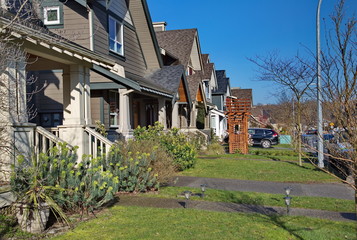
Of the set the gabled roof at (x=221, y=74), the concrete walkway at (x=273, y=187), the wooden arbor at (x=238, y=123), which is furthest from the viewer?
the gabled roof at (x=221, y=74)

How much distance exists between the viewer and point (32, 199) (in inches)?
224

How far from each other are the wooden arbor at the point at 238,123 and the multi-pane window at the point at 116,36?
8.81 m

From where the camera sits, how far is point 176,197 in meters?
8.77

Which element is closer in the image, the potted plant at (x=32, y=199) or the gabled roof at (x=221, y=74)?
→ the potted plant at (x=32, y=199)

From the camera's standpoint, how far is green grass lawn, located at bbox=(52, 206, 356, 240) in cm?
574

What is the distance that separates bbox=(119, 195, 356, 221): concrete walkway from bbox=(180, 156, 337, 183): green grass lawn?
438 centimetres

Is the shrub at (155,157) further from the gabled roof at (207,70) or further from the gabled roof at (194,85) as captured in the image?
the gabled roof at (207,70)

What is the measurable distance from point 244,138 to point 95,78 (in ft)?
36.9

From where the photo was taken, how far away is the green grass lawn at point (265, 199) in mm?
8211

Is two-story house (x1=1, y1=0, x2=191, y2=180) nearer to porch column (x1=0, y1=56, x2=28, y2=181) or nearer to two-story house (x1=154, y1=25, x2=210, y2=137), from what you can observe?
porch column (x1=0, y1=56, x2=28, y2=181)

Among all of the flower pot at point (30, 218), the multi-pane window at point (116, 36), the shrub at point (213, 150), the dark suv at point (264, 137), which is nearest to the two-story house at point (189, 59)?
the shrub at point (213, 150)

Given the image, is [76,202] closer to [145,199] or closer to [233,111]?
[145,199]

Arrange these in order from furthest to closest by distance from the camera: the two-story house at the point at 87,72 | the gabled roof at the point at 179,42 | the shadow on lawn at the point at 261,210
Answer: the gabled roof at the point at 179,42 < the two-story house at the point at 87,72 < the shadow on lawn at the point at 261,210

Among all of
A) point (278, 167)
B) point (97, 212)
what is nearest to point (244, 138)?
point (278, 167)
